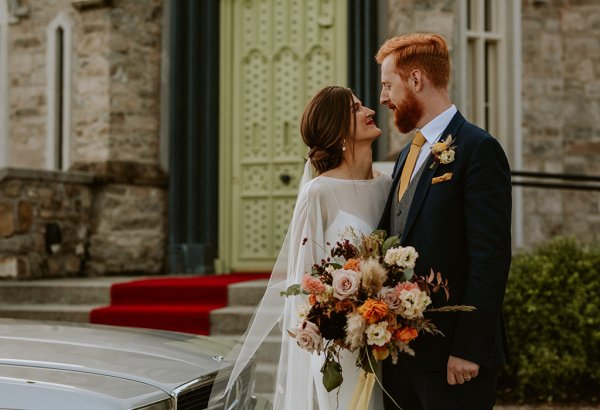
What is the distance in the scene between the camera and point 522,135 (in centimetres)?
1011

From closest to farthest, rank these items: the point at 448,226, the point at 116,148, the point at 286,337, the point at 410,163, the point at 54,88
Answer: the point at 448,226 → the point at 410,163 → the point at 286,337 → the point at 116,148 → the point at 54,88

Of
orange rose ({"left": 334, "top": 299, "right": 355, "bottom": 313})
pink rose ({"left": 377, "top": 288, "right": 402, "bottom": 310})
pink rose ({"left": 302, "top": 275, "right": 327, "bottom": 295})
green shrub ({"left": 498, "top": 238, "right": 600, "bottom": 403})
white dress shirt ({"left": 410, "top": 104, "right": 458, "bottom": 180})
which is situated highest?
white dress shirt ({"left": 410, "top": 104, "right": 458, "bottom": 180})

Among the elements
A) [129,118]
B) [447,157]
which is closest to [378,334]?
[447,157]

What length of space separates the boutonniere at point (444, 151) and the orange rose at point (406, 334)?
60 cm

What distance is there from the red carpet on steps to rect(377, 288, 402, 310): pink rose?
15.0 ft

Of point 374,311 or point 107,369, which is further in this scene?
point 107,369

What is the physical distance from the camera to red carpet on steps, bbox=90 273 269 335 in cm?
721

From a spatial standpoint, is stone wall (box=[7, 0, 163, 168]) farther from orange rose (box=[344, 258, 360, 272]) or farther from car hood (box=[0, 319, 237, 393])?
orange rose (box=[344, 258, 360, 272])

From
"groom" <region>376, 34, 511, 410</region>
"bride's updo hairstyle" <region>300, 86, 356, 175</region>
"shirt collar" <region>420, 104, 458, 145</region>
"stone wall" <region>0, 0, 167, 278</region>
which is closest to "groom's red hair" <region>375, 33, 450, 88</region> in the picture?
"groom" <region>376, 34, 511, 410</region>

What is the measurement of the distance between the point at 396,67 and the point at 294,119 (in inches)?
257

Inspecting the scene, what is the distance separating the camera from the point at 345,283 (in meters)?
2.72

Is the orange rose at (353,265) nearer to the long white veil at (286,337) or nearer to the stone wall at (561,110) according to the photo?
the long white veil at (286,337)

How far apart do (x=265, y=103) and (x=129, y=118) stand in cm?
162

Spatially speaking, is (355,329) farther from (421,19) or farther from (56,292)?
(421,19)
